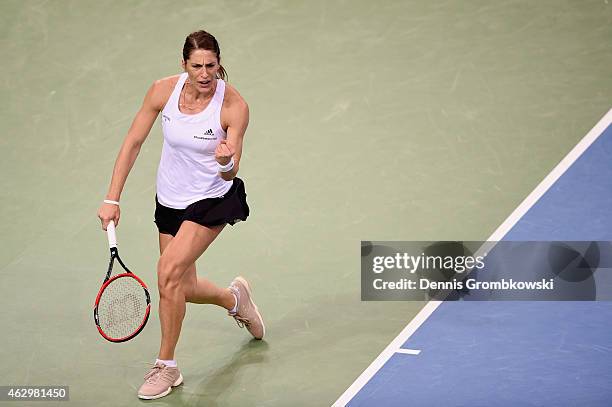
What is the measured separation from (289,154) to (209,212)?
3063 millimetres

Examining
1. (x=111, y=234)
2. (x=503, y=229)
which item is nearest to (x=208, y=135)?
(x=111, y=234)

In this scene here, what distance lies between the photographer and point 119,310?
7648 mm

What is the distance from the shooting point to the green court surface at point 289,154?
27.3 ft

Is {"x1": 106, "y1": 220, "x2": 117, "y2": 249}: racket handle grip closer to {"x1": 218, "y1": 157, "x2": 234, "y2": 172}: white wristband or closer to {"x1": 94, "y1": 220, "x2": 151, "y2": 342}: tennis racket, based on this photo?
Answer: {"x1": 94, "y1": 220, "x2": 151, "y2": 342}: tennis racket

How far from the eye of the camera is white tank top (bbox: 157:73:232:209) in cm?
762

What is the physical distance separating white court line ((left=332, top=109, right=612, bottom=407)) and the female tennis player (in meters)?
1.15

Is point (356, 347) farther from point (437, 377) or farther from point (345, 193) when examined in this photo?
point (345, 193)

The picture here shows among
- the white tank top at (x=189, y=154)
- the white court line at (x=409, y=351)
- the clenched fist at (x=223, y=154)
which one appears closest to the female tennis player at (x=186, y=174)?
the white tank top at (x=189, y=154)

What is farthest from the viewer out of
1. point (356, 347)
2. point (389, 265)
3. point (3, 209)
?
point (3, 209)

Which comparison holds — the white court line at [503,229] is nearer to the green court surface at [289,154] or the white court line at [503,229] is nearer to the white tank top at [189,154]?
the green court surface at [289,154]

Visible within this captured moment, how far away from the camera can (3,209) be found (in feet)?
33.0

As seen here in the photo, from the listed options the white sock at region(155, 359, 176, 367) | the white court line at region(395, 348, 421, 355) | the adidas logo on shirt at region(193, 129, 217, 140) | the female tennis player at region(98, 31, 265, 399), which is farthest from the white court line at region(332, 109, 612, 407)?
the adidas logo on shirt at region(193, 129, 217, 140)

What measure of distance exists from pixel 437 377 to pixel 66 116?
15.8 ft

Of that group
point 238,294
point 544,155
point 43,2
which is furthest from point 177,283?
point 43,2
